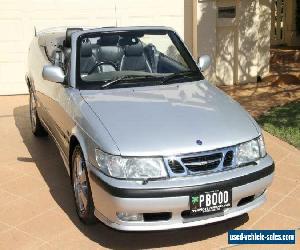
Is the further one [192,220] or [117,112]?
[117,112]

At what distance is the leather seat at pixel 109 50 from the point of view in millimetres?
5832

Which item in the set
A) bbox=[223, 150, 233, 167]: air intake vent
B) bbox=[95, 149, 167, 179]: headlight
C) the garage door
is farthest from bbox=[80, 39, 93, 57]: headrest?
the garage door

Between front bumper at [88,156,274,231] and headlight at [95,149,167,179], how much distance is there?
0.07 metres

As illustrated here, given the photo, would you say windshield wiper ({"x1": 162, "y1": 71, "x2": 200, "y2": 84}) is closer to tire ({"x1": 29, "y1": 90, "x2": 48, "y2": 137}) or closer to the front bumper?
the front bumper

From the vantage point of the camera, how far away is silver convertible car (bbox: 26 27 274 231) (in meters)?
3.99

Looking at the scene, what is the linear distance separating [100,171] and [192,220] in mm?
886

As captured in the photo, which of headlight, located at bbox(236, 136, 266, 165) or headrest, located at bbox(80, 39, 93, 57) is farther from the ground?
headrest, located at bbox(80, 39, 93, 57)

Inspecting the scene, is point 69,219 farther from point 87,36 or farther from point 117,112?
point 87,36

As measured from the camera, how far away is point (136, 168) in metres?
4.02

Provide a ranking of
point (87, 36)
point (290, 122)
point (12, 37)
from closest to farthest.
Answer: point (87, 36), point (290, 122), point (12, 37)

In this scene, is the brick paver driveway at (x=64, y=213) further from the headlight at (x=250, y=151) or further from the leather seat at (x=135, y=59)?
the leather seat at (x=135, y=59)

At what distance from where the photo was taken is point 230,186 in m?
4.08

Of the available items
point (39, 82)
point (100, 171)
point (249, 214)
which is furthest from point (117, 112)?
point (39, 82)

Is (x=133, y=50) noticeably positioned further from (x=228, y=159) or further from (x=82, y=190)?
(x=228, y=159)
